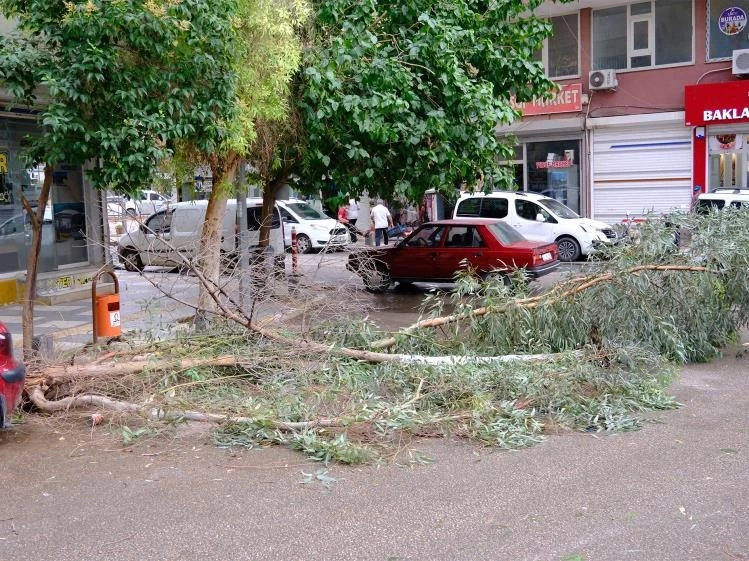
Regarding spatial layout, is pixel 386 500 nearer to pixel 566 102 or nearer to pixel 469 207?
pixel 469 207

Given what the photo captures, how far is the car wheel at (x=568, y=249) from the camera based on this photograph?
19.1 meters

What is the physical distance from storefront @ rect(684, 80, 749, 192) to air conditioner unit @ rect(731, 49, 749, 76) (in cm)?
28

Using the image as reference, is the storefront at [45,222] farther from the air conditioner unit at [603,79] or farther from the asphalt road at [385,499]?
the air conditioner unit at [603,79]

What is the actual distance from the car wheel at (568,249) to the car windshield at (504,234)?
488cm

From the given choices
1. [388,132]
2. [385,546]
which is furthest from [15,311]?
[385,546]

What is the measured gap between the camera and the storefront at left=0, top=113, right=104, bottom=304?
1337cm

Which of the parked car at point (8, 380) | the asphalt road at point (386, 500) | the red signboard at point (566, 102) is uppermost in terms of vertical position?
the red signboard at point (566, 102)

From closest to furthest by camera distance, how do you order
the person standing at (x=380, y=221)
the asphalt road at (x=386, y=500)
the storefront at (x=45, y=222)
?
the asphalt road at (x=386, y=500) < the storefront at (x=45, y=222) < the person standing at (x=380, y=221)

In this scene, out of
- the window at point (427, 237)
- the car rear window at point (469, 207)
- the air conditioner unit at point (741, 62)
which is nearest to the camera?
the window at point (427, 237)

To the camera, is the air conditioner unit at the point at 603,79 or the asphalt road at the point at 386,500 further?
the air conditioner unit at the point at 603,79

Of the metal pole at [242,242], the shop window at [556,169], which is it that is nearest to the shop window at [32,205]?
the metal pole at [242,242]

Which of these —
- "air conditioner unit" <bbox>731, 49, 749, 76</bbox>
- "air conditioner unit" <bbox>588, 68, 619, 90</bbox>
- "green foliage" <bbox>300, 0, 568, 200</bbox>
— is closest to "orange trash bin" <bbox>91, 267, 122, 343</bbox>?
"green foliage" <bbox>300, 0, 568, 200</bbox>

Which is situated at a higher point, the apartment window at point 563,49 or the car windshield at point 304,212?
the apartment window at point 563,49

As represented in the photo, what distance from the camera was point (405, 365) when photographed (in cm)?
734
